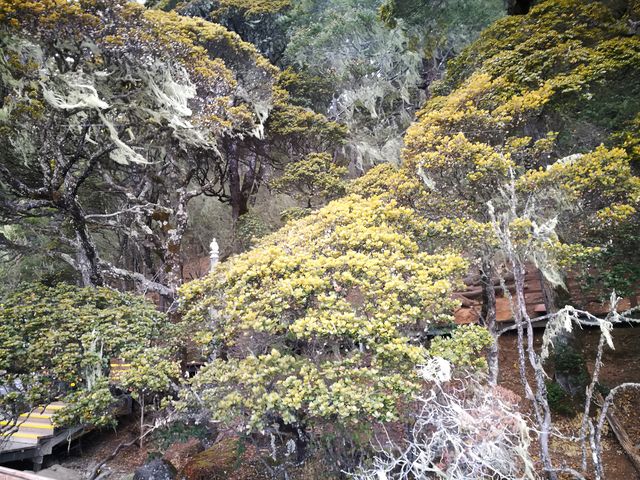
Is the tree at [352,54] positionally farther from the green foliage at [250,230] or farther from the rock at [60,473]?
the rock at [60,473]

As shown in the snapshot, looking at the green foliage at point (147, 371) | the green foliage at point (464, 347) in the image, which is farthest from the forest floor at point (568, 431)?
the green foliage at point (464, 347)

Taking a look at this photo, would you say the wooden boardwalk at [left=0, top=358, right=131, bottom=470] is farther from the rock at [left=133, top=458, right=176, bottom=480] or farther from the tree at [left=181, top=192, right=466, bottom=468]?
the tree at [left=181, top=192, right=466, bottom=468]

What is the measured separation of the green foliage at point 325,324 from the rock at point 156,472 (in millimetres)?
2238

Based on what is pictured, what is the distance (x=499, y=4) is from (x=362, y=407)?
12671 millimetres

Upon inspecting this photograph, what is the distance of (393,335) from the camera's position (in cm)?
426

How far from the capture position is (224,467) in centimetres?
644

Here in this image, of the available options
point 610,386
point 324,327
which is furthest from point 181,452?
point 610,386

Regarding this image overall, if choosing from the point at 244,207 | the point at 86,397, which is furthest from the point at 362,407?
the point at 244,207

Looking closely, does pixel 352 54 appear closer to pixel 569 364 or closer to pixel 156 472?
pixel 569 364

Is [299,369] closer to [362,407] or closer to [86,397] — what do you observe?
[362,407]

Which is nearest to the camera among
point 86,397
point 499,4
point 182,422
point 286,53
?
point 86,397

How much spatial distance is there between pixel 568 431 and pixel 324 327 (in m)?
6.05

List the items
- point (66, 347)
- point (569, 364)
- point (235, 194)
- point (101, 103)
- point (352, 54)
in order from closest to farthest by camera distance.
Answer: point (66, 347) → point (101, 103) → point (569, 364) → point (352, 54) → point (235, 194)

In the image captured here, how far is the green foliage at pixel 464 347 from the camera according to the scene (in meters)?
4.36
